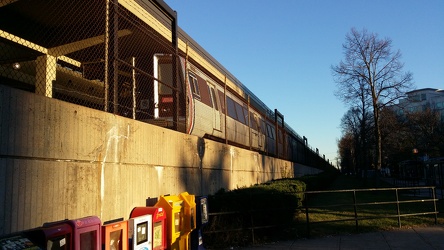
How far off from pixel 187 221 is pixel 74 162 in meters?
2.17

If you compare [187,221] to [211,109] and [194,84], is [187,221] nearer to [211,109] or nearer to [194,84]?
[194,84]

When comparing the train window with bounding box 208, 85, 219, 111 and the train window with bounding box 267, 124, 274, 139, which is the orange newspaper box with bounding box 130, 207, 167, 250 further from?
the train window with bounding box 267, 124, 274, 139

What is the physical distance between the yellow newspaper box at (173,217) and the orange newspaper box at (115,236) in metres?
1.26

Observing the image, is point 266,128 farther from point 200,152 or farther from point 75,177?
point 75,177

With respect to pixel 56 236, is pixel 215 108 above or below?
above

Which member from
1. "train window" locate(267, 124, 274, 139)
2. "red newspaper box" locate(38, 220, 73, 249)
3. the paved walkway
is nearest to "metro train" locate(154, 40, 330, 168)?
"train window" locate(267, 124, 274, 139)

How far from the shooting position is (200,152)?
9453mm

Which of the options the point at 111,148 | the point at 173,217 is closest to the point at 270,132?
→ the point at 173,217

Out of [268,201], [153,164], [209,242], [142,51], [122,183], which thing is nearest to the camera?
[122,183]

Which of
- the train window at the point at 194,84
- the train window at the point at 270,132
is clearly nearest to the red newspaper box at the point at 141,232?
the train window at the point at 194,84

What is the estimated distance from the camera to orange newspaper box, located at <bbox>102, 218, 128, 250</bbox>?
14.4 feet

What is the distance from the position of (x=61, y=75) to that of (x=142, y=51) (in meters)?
3.72

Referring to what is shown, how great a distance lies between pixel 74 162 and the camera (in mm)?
5105

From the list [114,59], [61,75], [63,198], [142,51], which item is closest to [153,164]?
[114,59]
